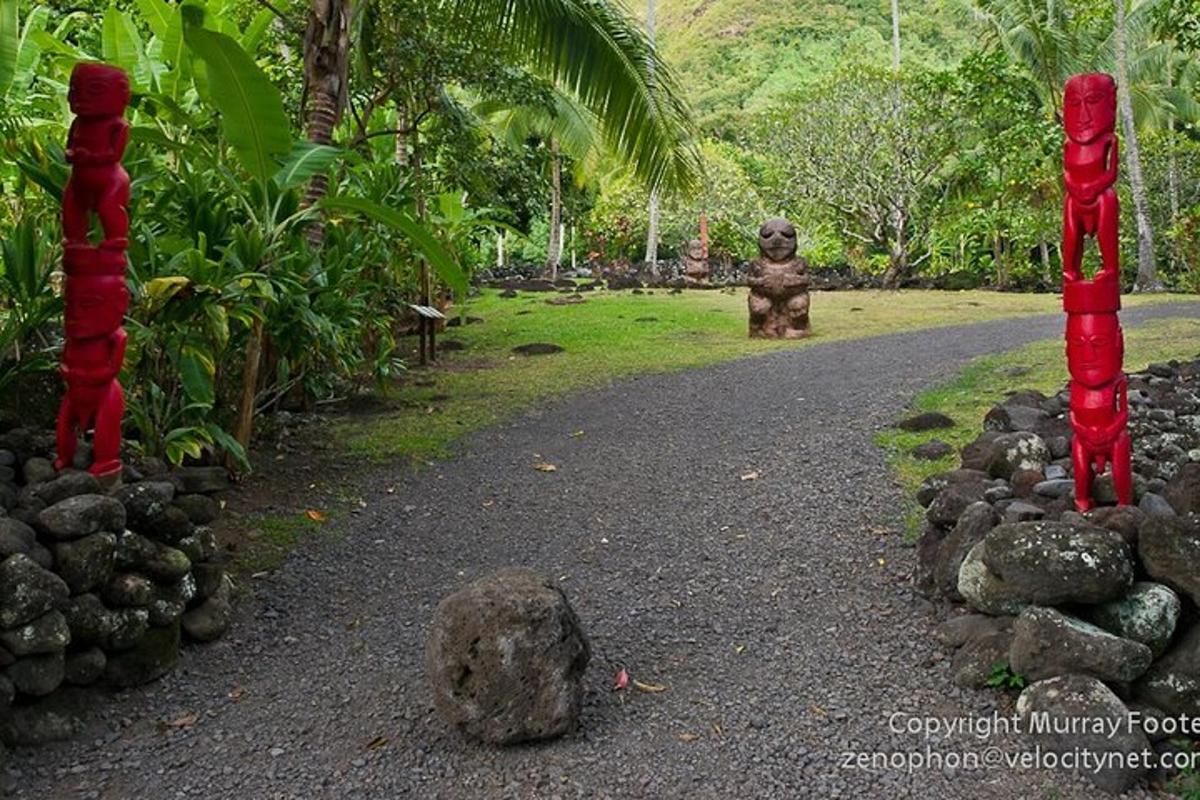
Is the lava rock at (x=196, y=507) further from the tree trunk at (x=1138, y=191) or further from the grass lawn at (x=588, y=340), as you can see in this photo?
the tree trunk at (x=1138, y=191)

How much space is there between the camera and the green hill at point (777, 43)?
32906 millimetres

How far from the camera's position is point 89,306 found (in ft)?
11.9

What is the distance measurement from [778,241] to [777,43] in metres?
28.1

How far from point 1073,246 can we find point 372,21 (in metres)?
5.81

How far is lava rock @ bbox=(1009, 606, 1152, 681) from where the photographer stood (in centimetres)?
299

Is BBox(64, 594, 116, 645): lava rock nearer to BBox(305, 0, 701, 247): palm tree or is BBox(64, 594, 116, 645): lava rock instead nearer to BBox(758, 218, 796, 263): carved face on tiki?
BBox(305, 0, 701, 247): palm tree

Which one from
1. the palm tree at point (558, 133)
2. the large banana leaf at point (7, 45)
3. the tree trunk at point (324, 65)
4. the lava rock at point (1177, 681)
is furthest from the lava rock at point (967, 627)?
the palm tree at point (558, 133)

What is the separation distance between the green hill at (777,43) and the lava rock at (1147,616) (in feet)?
98.2

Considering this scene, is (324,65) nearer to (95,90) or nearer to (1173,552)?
(95,90)

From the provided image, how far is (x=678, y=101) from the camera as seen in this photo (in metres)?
7.56

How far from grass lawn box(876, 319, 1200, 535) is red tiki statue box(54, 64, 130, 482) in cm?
345

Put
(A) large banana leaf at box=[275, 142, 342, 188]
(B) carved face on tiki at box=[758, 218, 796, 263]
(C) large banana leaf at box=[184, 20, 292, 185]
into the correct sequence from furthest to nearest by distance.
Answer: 1. (B) carved face on tiki at box=[758, 218, 796, 263]
2. (A) large banana leaf at box=[275, 142, 342, 188]
3. (C) large banana leaf at box=[184, 20, 292, 185]

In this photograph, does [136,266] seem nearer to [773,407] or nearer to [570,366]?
[773,407]

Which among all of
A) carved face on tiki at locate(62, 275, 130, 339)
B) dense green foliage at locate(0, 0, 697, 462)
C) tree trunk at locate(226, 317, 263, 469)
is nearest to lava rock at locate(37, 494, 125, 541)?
carved face on tiki at locate(62, 275, 130, 339)
